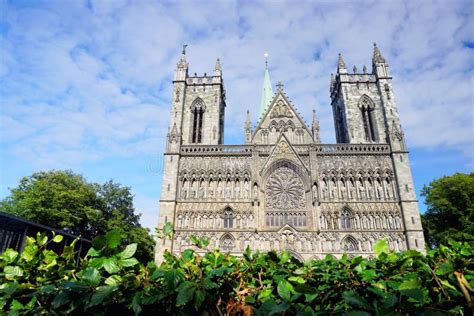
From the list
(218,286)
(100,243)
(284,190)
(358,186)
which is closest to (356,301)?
(218,286)

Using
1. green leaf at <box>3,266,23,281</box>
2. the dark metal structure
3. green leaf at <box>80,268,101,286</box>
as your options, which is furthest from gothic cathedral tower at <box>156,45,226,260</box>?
green leaf at <box>80,268,101,286</box>

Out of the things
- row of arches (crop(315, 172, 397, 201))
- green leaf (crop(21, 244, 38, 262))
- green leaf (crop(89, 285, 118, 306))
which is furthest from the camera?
row of arches (crop(315, 172, 397, 201))

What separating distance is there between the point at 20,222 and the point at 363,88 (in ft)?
105

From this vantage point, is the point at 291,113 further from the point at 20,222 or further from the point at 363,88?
the point at 20,222

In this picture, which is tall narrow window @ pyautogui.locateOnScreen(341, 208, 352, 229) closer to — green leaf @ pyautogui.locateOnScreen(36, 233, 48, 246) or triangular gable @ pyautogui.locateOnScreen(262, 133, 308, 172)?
triangular gable @ pyautogui.locateOnScreen(262, 133, 308, 172)

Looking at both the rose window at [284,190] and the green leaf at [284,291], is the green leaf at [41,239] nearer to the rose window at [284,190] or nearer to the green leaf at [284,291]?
the green leaf at [284,291]

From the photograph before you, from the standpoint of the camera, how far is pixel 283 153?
29.9 meters

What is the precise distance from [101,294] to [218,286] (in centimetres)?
73

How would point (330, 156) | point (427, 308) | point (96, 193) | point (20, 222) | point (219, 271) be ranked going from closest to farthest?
point (427, 308), point (219, 271), point (20, 222), point (330, 156), point (96, 193)

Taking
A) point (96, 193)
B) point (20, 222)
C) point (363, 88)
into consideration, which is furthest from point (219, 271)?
point (96, 193)

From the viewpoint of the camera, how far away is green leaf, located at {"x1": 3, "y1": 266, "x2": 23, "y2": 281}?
242cm

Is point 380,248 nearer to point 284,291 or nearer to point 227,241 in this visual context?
point 284,291

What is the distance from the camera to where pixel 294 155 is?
97.3 feet

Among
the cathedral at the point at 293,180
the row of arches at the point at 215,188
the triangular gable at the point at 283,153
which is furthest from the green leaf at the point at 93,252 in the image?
the triangular gable at the point at 283,153
